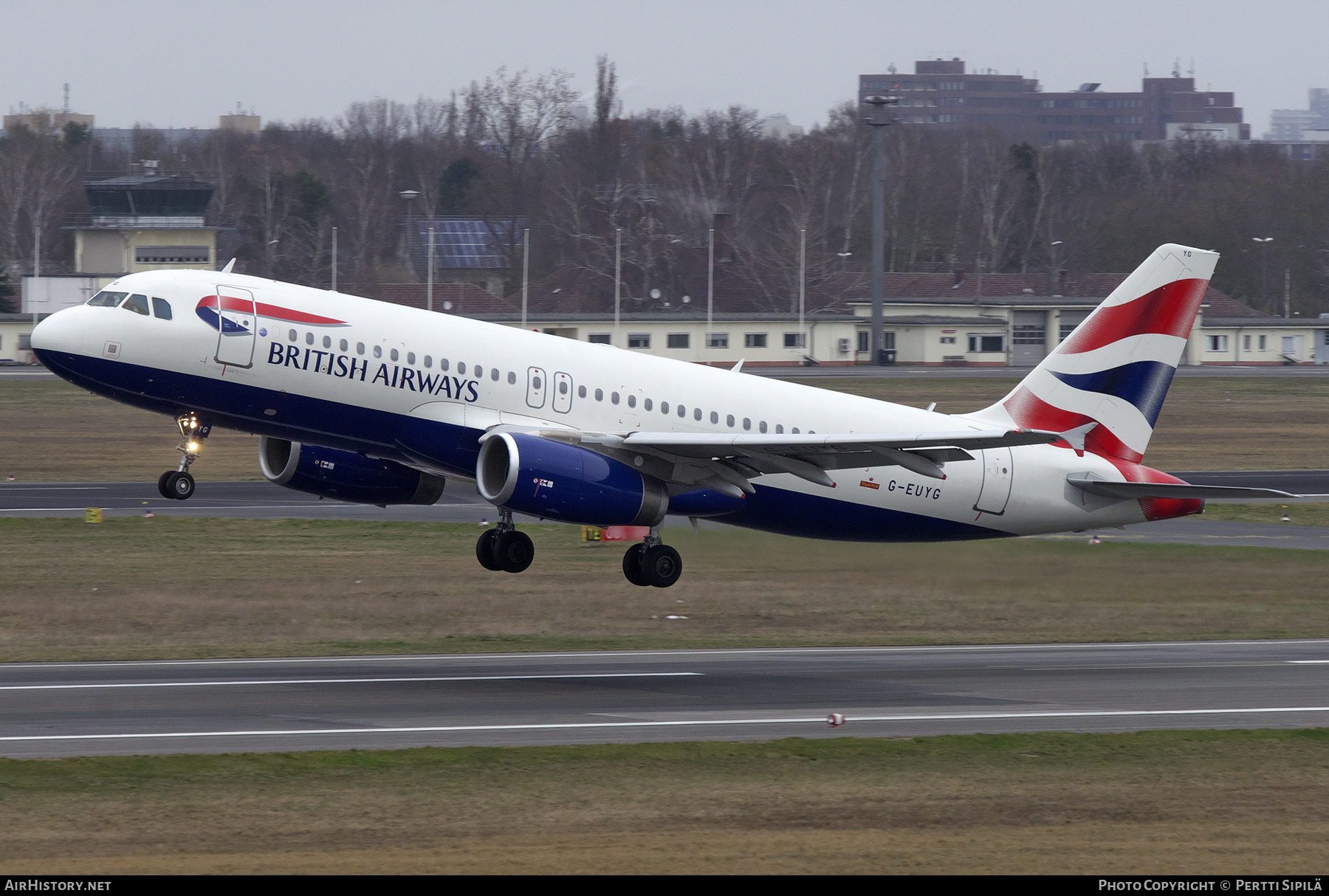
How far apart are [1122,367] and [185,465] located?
20.5 meters

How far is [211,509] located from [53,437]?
24830 mm

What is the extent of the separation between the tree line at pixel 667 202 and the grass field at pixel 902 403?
4991 cm

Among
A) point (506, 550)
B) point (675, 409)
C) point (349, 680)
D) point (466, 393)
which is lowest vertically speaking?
point (349, 680)

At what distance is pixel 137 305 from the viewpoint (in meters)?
28.9

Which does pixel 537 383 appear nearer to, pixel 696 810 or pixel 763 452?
pixel 763 452

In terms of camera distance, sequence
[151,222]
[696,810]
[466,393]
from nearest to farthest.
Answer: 1. [696,810]
2. [466,393]
3. [151,222]

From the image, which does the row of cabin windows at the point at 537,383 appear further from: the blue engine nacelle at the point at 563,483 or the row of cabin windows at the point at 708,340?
the row of cabin windows at the point at 708,340

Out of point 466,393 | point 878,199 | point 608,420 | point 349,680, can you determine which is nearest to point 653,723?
point 349,680

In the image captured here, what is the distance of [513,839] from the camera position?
60.7 ft

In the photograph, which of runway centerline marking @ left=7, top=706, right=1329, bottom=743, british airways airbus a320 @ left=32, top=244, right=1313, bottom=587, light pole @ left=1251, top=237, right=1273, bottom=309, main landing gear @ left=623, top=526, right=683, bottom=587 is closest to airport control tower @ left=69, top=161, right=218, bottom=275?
light pole @ left=1251, top=237, right=1273, bottom=309

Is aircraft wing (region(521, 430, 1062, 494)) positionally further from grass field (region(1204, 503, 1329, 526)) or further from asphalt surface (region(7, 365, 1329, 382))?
asphalt surface (region(7, 365, 1329, 382))

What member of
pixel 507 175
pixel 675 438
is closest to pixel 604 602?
pixel 675 438

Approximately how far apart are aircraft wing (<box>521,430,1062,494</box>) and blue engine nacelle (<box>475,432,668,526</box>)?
46cm

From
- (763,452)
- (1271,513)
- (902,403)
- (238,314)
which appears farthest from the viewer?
(902,403)
